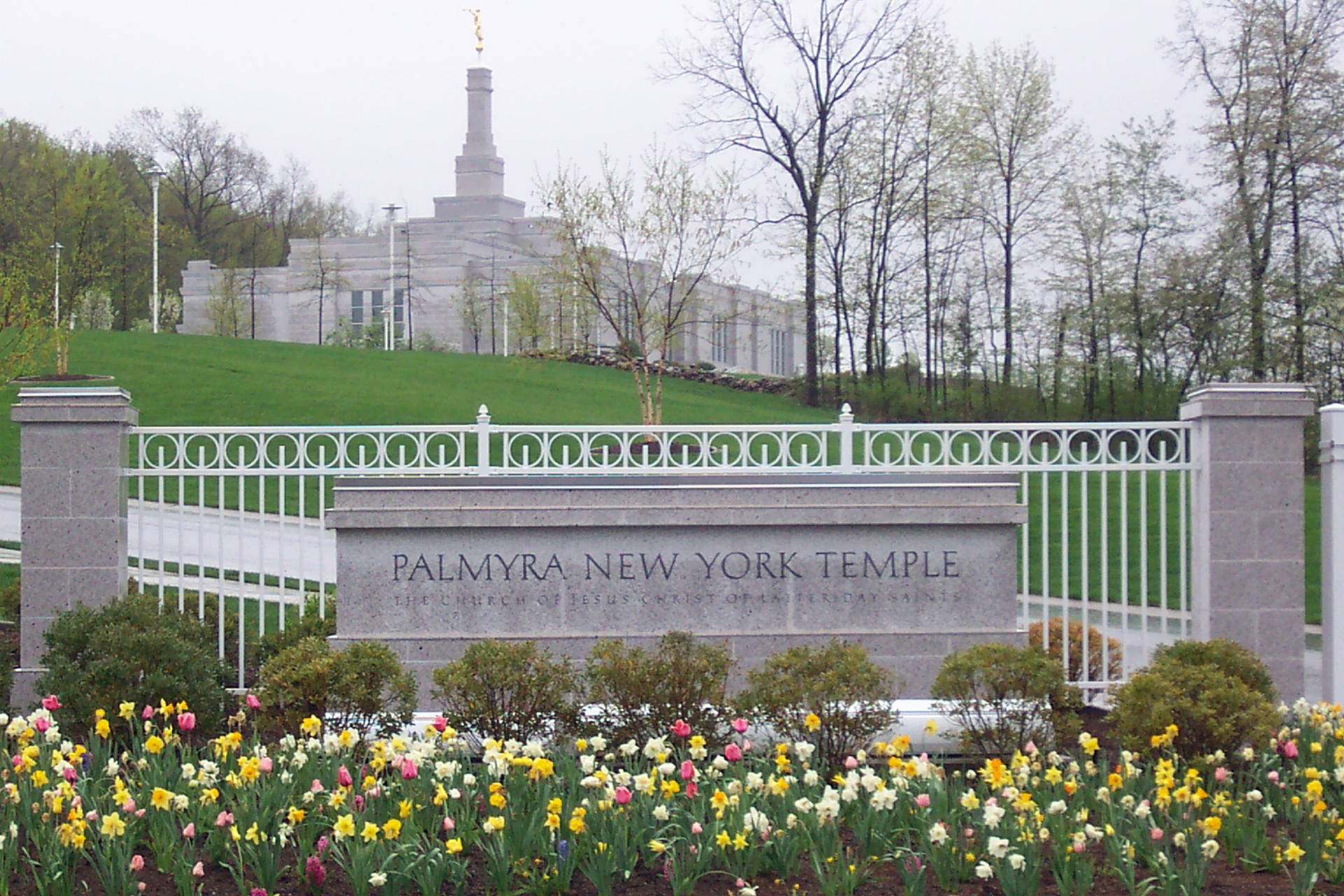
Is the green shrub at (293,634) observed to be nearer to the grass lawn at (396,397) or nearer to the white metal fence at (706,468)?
the white metal fence at (706,468)

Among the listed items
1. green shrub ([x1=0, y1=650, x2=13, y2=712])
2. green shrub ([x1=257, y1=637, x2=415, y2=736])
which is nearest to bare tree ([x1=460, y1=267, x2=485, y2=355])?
green shrub ([x1=0, y1=650, x2=13, y2=712])

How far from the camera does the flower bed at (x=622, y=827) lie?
4.39 meters

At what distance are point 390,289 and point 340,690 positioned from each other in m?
53.0

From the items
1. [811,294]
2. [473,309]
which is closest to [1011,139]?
[811,294]

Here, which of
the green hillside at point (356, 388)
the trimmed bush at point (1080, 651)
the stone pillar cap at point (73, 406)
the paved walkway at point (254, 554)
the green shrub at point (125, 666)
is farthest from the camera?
the green hillside at point (356, 388)

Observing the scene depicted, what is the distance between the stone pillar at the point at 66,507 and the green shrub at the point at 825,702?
404 centimetres

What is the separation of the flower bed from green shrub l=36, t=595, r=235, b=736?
1.22 metres

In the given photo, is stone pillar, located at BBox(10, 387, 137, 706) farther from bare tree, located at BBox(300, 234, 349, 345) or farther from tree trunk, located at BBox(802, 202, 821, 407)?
bare tree, located at BBox(300, 234, 349, 345)

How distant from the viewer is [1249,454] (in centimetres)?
757

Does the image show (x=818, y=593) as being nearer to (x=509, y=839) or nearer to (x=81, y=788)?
(x=509, y=839)

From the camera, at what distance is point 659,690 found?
6371 millimetres

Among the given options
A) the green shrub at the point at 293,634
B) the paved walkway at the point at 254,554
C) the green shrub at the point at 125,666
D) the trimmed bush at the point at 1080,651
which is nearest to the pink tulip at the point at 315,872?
the green shrub at the point at 125,666

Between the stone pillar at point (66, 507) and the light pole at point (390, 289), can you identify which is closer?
the stone pillar at point (66, 507)

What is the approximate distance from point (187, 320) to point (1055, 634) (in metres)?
58.1
